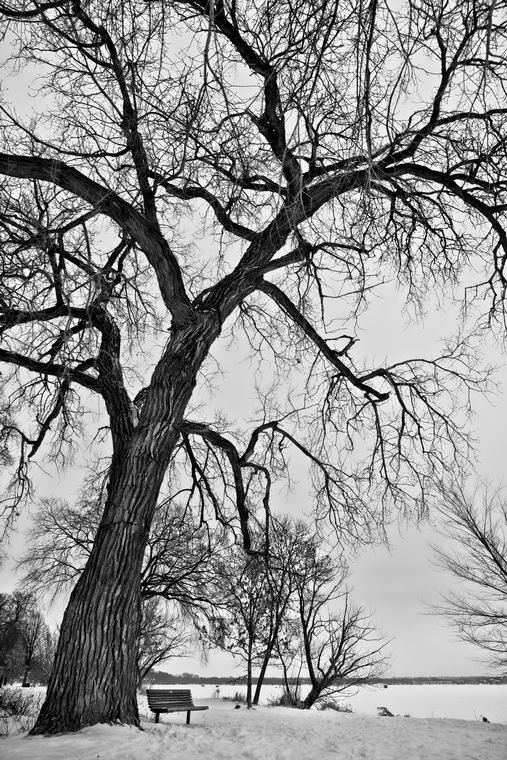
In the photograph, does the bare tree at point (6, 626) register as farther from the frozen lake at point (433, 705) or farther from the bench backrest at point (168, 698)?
the bench backrest at point (168, 698)

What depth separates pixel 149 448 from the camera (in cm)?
470

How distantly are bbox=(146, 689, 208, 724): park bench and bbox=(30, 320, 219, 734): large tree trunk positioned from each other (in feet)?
13.8

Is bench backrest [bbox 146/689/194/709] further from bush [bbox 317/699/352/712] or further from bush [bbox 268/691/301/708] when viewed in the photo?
bush [bbox 317/699/352/712]

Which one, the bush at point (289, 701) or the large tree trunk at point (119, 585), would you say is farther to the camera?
the bush at point (289, 701)

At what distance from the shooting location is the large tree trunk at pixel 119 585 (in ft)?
12.5

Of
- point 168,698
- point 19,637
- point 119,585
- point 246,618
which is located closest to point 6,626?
point 19,637

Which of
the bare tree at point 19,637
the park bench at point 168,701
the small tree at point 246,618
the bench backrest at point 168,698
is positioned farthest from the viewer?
the bare tree at point 19,637

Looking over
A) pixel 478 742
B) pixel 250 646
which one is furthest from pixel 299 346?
pixel 250 646

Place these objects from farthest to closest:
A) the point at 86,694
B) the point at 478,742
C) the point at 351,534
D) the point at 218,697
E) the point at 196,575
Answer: the point at 218,697
the point at 196,575
the point at 351,534
the point at 478,742
the point at 86,694

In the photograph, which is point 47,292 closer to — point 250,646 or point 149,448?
point 149,448

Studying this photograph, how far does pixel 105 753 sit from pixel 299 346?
4.90 metres

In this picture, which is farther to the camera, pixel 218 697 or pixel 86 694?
pixel 218 697

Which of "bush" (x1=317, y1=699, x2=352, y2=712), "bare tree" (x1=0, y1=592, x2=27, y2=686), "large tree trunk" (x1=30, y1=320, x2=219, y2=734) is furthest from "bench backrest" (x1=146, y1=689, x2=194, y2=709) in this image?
"bare tree" (x1=0, y1=592, x2=27, y2=686)

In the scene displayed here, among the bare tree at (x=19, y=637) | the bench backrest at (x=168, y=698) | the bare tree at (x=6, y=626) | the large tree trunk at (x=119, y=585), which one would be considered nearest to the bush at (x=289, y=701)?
the bench backrest at (x=168, y=698)
